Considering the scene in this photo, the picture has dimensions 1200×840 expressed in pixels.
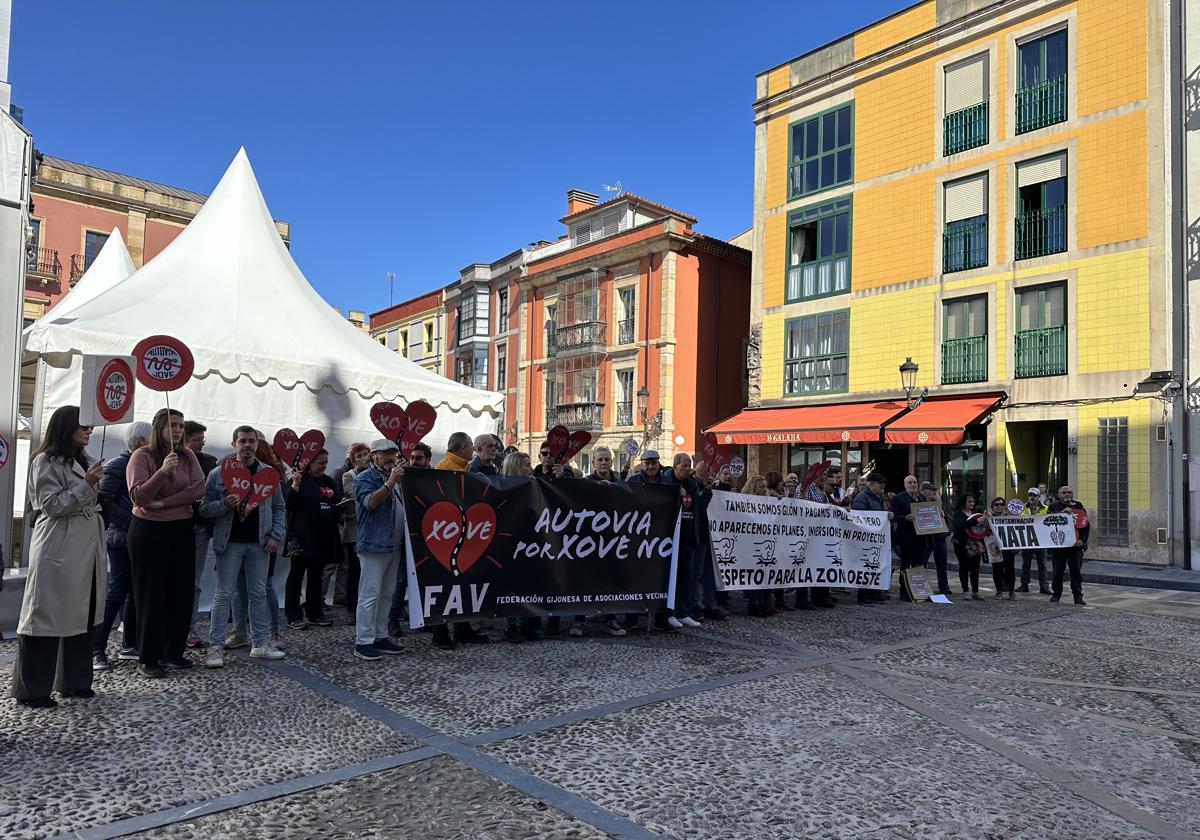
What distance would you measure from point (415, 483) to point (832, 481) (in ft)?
24.1

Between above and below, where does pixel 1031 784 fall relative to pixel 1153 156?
below

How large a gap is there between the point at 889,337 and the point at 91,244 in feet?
97.1

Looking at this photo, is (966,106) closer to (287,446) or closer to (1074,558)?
(1074,558)

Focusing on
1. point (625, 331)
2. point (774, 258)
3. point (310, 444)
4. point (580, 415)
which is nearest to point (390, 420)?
point (310, 444)

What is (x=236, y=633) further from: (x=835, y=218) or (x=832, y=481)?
(x=835, y=218)

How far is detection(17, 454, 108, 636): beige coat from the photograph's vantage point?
5225mm

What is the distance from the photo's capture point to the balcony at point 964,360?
69.9 feet

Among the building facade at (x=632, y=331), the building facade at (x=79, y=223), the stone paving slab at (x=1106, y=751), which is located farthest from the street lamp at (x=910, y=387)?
the building facade at (x=79, y=223)

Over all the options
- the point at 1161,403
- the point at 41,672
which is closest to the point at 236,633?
the point at 41,672

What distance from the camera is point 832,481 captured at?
12.6 meters

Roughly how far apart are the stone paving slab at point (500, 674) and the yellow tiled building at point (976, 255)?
14229mm

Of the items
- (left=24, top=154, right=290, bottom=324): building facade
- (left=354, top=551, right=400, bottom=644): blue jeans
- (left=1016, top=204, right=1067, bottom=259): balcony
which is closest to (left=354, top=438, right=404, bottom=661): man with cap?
(left=354, top=551, right=400, bottom=644): blue jeans

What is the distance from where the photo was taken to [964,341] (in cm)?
2164

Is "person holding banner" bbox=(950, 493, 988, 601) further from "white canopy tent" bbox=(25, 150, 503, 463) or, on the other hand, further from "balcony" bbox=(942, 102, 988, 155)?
"balcony" bbox=(942, 102, 988, 155)
